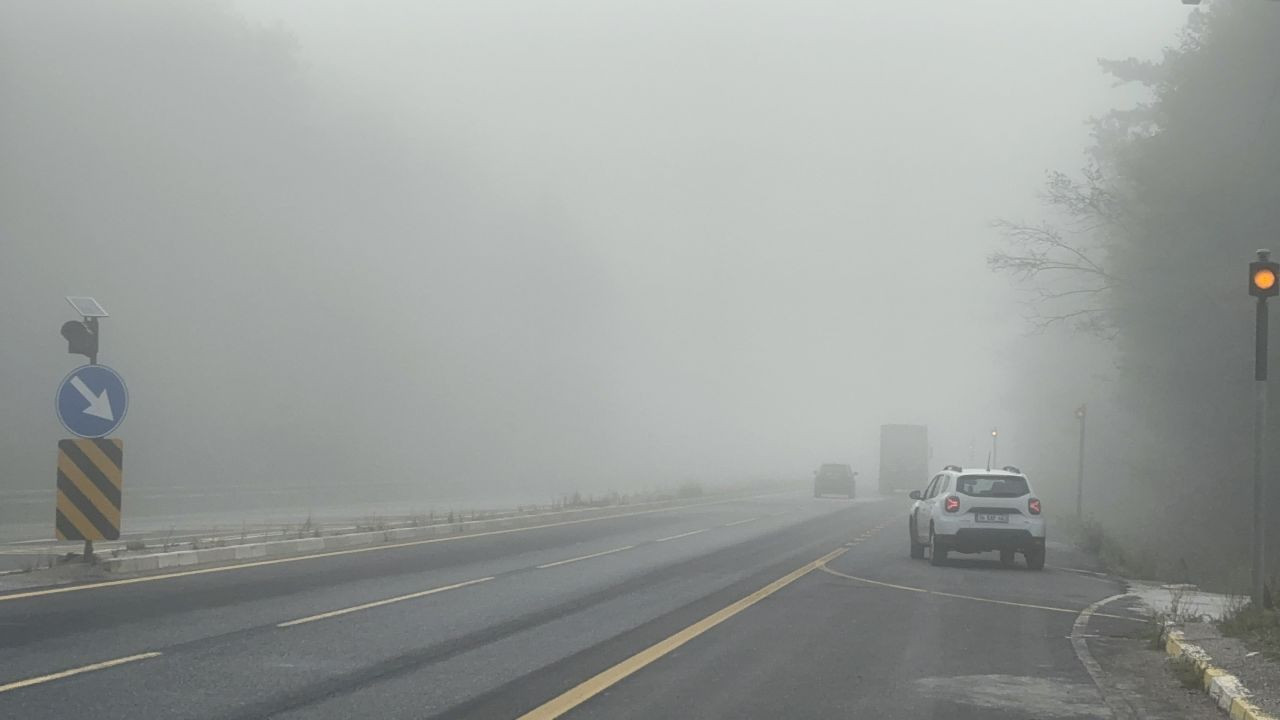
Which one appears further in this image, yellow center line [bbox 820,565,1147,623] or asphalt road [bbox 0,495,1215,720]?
yellow center line [bbox 820,565,1147,623]

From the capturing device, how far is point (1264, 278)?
13.8 m

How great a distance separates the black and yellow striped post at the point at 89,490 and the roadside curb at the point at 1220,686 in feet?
39.8

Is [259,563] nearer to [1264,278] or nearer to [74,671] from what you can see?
[74,671]

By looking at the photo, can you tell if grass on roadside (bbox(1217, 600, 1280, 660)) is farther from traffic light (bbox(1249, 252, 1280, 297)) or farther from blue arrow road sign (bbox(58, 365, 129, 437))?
blue arrow road sign (bbox(58, 365, 129, 437))

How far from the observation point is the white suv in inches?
862

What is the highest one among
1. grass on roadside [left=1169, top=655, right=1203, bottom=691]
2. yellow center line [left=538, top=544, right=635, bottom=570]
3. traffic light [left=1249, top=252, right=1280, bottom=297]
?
traffic light [left=1249, top=252, right=1280, bottom=297]

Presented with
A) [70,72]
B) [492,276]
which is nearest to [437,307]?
[492,276]

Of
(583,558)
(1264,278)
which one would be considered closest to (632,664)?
(1264,278)

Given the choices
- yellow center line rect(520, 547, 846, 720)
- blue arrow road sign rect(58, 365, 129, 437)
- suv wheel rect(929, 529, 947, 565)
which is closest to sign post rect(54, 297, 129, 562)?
blue arrow road sign rect(58, 365, 129, 437)

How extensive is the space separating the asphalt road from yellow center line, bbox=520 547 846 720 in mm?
40

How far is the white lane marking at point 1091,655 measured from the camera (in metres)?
9.00

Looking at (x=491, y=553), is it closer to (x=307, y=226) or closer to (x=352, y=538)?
(x=352, y=538)

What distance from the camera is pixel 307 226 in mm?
87562

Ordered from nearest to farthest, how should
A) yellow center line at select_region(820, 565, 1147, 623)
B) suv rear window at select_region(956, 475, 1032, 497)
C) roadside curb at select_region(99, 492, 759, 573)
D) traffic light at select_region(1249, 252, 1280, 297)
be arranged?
traffic light at select_region(1249, 252, 1280, 297) < yellow center line at select_region(820, 565, 1147, 623) < roadside curb at select_region(99, 492, 759, 573) < suv rear window at select_region(956, 475, 1032, 497)
